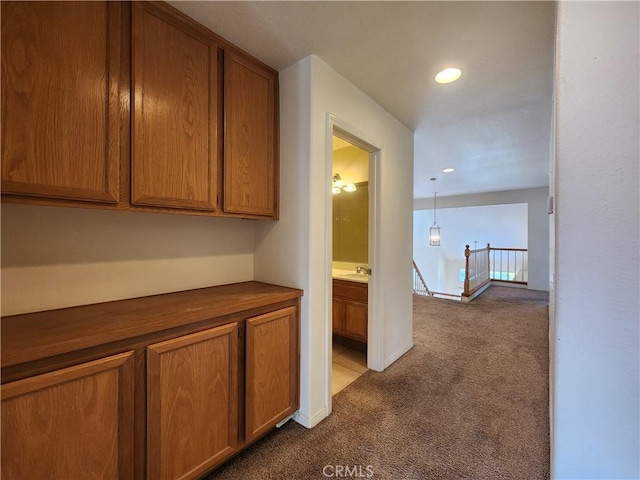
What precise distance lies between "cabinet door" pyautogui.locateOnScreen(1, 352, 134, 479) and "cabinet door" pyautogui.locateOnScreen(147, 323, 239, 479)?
0.09 m

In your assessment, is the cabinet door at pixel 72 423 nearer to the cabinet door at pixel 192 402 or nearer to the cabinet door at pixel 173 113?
the cabinet door at pixel 192 402

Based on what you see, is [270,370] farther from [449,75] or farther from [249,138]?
[449,75]

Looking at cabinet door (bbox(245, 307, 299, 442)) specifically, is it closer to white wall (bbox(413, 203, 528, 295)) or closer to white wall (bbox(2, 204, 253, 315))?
white wall (bbox(2, 204, 253, 315))

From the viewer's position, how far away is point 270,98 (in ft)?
6.13

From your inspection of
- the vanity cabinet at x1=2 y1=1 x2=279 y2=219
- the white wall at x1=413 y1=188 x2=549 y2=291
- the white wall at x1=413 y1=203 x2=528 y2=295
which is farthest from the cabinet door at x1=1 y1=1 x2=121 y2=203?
the white wall at x1=413 y1=203 x2=528 y2=295

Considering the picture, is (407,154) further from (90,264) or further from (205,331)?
(90,264)

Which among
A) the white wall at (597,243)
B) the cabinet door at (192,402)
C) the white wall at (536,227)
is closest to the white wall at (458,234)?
the white wall at (536,227)

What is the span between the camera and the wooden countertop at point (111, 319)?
0.88 metres

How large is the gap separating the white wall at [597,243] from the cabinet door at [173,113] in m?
1.64

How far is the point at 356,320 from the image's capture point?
281 centimetres

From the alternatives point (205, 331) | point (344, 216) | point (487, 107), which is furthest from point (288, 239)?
point (487, 107)

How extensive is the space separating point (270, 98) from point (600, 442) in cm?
234

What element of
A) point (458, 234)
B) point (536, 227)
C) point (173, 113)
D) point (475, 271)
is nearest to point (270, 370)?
point (173, 113)

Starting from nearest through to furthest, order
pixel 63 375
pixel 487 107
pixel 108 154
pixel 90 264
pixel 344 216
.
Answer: pixel 63 375 < pixel 108 154 < pixel 90 264 < pixel 487 107 < pixel 344 216
